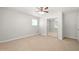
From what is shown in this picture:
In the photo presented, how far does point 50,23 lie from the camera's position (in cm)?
179

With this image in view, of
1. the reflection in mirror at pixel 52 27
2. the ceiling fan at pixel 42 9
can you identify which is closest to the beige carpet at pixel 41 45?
the reflection in mirror at pixel 52 27

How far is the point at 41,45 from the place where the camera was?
1729 millimetres

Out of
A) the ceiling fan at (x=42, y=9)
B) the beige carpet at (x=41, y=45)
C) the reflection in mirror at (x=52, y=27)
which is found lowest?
the beige carpet at (x=41, y=45)

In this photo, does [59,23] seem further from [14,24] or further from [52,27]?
[14,24]

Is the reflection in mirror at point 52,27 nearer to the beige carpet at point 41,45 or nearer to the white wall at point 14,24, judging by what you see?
the beige carpet at point 41,45

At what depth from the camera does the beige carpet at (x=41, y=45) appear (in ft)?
5.59

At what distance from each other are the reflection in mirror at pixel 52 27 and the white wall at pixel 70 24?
0.53ft
